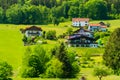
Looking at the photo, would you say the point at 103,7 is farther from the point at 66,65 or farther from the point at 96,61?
the point at 66,65

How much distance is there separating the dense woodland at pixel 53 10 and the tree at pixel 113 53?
2120 inches

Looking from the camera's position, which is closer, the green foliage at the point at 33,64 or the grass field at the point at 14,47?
the green foliage at the point at 33,64

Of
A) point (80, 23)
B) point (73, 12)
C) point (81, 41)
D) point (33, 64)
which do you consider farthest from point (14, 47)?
point (73, 12)

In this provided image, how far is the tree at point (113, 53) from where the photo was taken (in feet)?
198

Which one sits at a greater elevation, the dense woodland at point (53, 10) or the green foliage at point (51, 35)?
the dense woodland at point (53, 10)

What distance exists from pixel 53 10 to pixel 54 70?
7565cm

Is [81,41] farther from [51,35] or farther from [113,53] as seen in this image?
[113,53]

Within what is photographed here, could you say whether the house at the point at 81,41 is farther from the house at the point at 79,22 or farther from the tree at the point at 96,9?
the tree at the point at 96,9

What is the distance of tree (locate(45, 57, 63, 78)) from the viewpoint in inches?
2102

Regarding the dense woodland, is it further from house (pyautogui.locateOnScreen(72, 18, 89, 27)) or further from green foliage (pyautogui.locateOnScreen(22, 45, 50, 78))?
green foliage (pyautogui.locateOnScreen(22, 45, 50, 78))

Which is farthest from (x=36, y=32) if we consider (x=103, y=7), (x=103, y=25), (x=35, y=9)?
(x=103, y=7)

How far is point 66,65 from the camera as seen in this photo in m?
54.8

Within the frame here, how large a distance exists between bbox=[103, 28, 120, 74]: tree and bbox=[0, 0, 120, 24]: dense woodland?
53846 millimetres

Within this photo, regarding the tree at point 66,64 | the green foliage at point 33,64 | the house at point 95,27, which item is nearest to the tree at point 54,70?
the tree at point 66,64
